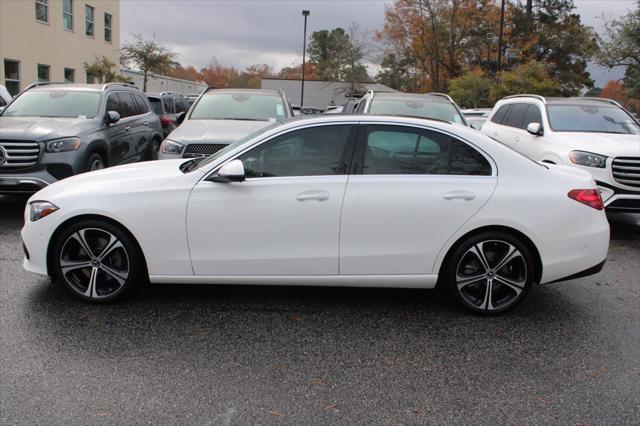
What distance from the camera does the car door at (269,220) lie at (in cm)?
434

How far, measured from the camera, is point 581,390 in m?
3.49

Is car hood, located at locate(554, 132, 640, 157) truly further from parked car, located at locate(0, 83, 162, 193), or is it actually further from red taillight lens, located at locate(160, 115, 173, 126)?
red taillight lens, located at locate(160, 115, 173, 126)

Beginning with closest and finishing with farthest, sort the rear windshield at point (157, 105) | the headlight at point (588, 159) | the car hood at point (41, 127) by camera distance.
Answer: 1. the headlight at point (588, 159)
2. the car hood at point (41, 127)
3. the rear windshield at point (157, 105)

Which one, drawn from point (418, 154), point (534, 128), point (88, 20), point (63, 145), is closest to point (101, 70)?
point (88, 20)

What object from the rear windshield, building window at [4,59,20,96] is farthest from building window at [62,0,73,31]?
the rear windshield

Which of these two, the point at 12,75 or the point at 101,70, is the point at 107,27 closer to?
the point at 101,70

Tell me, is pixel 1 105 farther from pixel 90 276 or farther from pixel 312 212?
pixel 312 212

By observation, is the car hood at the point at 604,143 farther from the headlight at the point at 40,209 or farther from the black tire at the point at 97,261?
the headlight at the point at 40,209

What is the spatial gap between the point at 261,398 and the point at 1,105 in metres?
11.3

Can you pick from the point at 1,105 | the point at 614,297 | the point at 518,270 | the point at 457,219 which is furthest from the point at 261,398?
the point at 1,105

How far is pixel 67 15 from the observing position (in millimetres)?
30188

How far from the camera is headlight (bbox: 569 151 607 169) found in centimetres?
751

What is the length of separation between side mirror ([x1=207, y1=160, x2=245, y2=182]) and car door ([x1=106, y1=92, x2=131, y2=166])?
17.3 feet

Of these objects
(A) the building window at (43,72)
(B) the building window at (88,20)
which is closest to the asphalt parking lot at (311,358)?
(A) the building window at (43,72)
